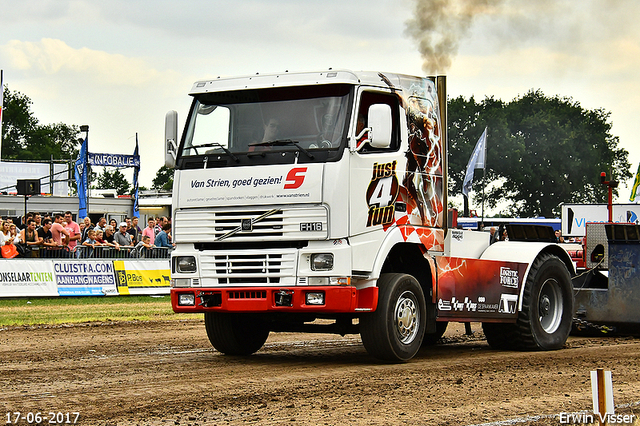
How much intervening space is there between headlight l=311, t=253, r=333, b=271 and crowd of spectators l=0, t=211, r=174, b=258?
13.7 meters

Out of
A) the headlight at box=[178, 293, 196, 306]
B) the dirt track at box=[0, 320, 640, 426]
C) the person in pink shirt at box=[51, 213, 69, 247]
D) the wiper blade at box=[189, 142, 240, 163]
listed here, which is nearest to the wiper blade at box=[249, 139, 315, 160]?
the wiper blade at box=[189, 142, 240, 163]

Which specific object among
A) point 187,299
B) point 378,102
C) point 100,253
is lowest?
point 187,299

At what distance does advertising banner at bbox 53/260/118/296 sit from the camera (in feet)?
70.2

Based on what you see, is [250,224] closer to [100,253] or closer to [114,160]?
[100,253]

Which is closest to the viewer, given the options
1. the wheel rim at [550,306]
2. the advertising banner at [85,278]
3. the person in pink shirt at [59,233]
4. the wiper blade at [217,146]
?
the wiper blade at [217,146]

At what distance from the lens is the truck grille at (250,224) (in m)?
9.16

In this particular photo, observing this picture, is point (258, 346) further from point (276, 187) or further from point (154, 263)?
point (154, 263)

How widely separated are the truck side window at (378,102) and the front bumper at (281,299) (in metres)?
1.57

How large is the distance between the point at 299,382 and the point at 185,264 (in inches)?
85.4

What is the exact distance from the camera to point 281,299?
9227mm

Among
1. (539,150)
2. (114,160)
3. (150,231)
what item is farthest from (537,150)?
(150,231)

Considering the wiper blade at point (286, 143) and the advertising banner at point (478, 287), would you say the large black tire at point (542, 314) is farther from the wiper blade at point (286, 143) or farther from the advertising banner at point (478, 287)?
the wiper blade at point (286, 143)

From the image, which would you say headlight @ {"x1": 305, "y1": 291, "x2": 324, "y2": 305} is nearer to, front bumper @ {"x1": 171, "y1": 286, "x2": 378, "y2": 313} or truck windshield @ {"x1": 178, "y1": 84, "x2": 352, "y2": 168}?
front bumper @ {"x1": 171, "y1": 286, "x2": 378, "y2": 313}

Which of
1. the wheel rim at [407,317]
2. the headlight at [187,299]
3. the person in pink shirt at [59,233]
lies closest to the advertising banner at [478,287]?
the wheel rim at [407,317]
